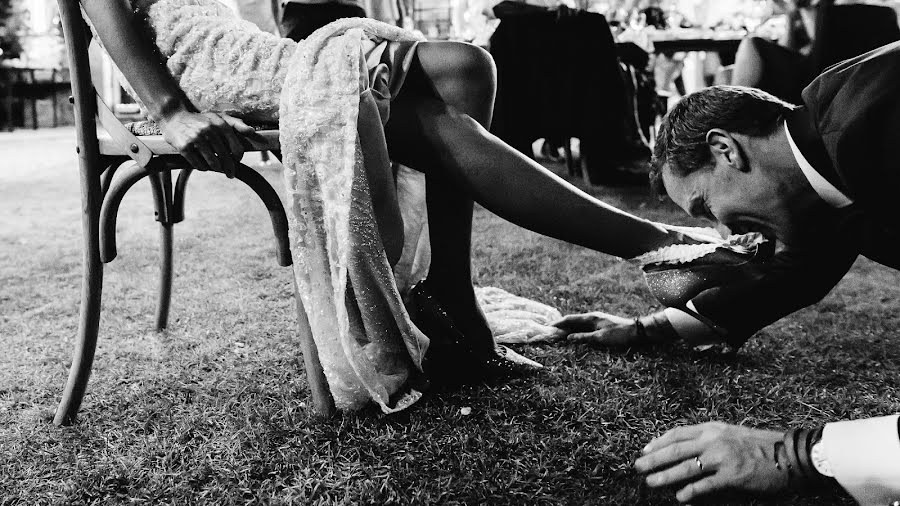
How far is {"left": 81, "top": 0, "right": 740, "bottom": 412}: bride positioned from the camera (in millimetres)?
963

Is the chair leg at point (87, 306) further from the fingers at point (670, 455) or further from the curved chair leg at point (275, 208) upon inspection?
the fingers at point (670, 455)

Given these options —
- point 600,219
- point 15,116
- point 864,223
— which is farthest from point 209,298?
point 15,116

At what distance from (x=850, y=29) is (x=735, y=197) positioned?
5.71ft

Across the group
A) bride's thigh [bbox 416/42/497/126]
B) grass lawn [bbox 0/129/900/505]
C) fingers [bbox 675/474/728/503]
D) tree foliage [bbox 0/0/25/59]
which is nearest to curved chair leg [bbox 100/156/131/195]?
grass lawn [bbox 0/129/900/505]

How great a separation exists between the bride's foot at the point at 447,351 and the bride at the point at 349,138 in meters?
0.10

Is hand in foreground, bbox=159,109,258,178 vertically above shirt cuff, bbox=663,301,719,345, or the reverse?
hand in foreground, bbox=159,109,258,178

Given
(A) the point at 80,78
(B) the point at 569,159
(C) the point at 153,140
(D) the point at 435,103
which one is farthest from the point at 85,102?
(B) the point at 569,159

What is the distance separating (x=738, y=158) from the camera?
40.1 inches

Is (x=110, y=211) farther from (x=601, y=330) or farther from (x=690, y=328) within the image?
(x=690, y=328)

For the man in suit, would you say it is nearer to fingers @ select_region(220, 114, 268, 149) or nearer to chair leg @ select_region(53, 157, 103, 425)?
fingers @ select_region(220, 114, 268, 149)

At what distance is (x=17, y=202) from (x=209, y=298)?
2105 millimetres

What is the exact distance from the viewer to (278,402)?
1144 millimetres

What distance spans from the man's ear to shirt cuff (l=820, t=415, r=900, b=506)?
425 millimetres

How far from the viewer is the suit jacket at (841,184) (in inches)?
31.4
